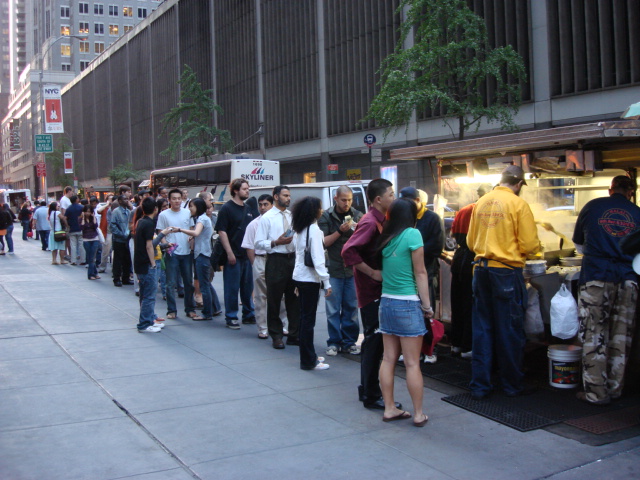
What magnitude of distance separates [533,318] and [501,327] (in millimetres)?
627

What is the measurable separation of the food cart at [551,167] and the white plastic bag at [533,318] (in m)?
0.17

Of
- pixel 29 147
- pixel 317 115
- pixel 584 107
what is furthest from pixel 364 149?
pixel 29 147

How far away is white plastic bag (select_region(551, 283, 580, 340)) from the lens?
5898mm

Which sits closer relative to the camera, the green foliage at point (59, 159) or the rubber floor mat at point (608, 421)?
the rubber floor mat at point (608, 421)

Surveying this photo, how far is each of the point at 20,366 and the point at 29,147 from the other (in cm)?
11908

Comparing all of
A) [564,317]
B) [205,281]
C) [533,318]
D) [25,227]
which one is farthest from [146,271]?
[25,227]

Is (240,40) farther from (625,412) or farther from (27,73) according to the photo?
(27,73)

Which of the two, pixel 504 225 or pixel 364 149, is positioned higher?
pixel 364 149

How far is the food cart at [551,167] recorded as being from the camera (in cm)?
605

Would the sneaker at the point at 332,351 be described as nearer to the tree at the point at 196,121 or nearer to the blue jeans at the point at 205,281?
the blue jeans at the point at 205,281

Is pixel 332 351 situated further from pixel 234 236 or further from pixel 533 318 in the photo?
pixel 234 236

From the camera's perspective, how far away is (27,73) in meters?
115

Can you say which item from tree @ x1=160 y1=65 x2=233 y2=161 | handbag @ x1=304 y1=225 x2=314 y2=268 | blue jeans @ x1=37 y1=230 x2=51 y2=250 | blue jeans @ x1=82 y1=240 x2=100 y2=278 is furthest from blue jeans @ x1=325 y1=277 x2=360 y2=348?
tree @ x1=160 y1=65 x2=233 y2=161

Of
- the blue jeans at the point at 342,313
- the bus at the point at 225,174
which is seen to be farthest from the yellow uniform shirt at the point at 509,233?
the bus at the point at 225,174
